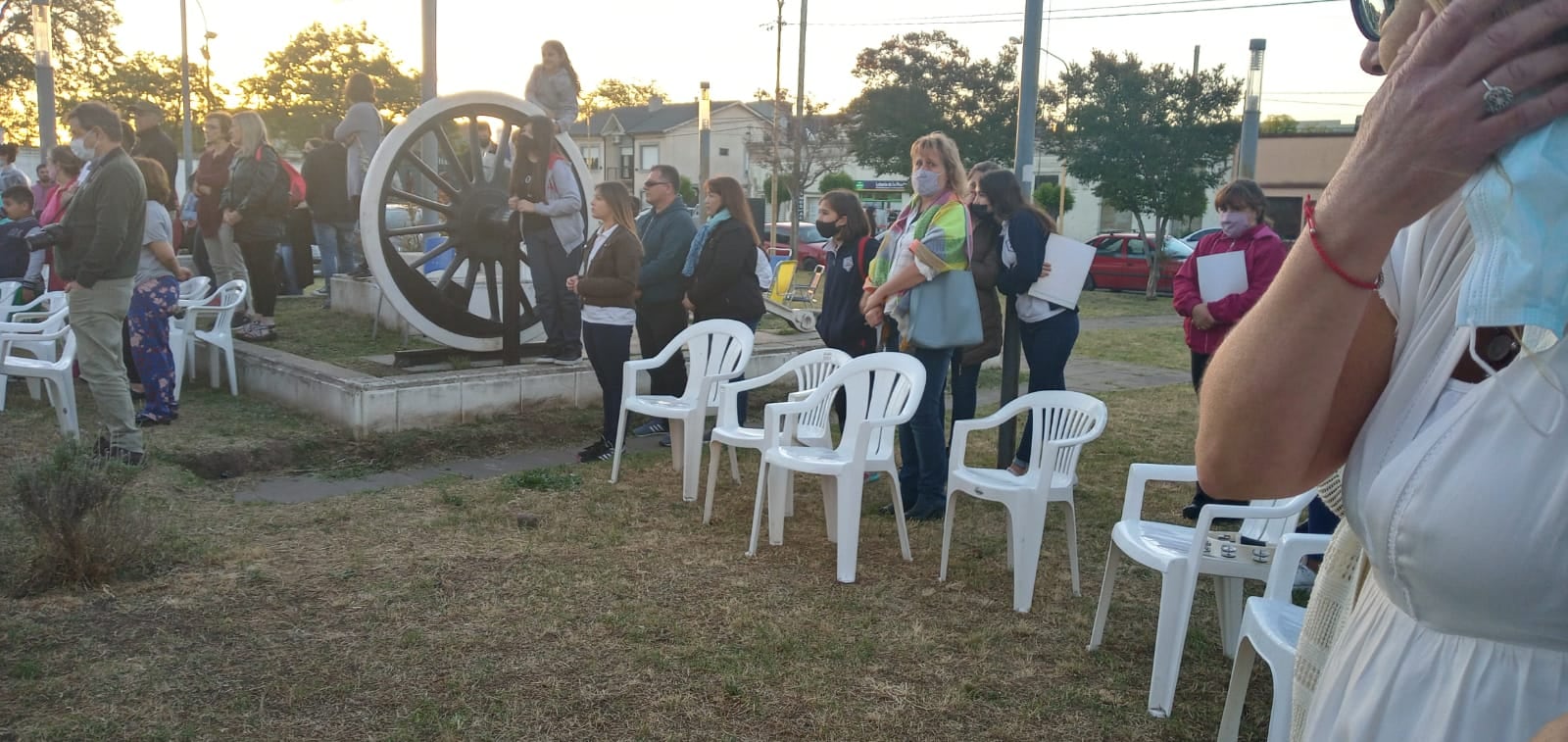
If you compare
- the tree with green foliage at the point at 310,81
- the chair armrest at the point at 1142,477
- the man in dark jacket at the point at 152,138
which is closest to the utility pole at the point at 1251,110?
the chair armrest at the point at 1142,477

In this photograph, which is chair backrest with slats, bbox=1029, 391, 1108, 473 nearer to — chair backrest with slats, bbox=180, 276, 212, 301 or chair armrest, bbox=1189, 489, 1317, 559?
chair armrest, bbox=1189, 489, 1317, 559

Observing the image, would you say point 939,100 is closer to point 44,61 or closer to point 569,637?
point 44,61

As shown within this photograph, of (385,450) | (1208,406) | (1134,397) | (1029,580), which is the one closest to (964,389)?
(1029,580)

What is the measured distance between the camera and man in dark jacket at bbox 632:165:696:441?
285 inches

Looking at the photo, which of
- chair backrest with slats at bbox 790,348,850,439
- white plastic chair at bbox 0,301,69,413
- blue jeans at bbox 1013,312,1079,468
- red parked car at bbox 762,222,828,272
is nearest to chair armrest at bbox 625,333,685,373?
chair backrest with slats at bbox 790,348,850,439

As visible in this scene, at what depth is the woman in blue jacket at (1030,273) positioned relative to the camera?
5.86m

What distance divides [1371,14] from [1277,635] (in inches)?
82.0

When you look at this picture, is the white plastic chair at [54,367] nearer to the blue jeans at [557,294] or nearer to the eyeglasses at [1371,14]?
the blue jeans at [557,294]

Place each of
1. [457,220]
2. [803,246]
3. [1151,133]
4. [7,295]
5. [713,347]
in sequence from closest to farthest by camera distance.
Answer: [713,347] < [7,295] < [457,220] < [1151,133] < [803,246]

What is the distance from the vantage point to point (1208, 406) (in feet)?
3.73

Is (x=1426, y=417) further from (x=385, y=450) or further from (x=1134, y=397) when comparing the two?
(x=1134, y=397)

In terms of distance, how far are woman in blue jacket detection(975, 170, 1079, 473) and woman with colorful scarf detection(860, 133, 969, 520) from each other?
0.32 meters

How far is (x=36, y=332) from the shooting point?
24.0 feet

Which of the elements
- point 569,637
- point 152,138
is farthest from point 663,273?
point 152,138
